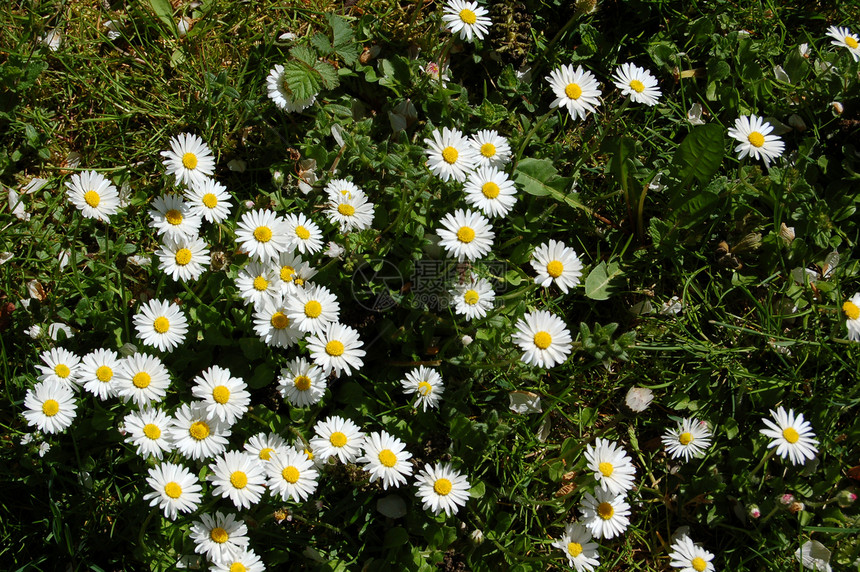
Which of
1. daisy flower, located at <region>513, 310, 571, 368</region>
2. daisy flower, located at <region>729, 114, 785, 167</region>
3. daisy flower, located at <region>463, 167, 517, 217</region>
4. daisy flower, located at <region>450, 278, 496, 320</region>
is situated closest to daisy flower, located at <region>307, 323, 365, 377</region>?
daisy flower, located at <region>450, 278, 496, 320</region>

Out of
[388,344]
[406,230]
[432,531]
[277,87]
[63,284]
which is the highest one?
[277,87]

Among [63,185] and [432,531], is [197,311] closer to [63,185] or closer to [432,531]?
[63,185]

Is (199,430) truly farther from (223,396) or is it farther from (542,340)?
(542,340)

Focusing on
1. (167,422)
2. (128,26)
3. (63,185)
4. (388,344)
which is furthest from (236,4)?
(167,422)

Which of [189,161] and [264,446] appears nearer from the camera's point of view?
[264,446]

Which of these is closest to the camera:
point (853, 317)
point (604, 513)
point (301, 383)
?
point (301, 383)

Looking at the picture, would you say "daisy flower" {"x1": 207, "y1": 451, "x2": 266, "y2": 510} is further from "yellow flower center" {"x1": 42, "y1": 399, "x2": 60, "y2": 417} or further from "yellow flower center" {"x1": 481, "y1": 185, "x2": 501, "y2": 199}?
"yellow flower center" {"x1": 481, "y1": 185, "x2": 501, "y2": 199}

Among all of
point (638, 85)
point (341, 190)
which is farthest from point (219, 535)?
point (638, 85)

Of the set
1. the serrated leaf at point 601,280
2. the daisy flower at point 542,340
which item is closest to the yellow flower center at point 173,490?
the daisy flower at point 542,340
